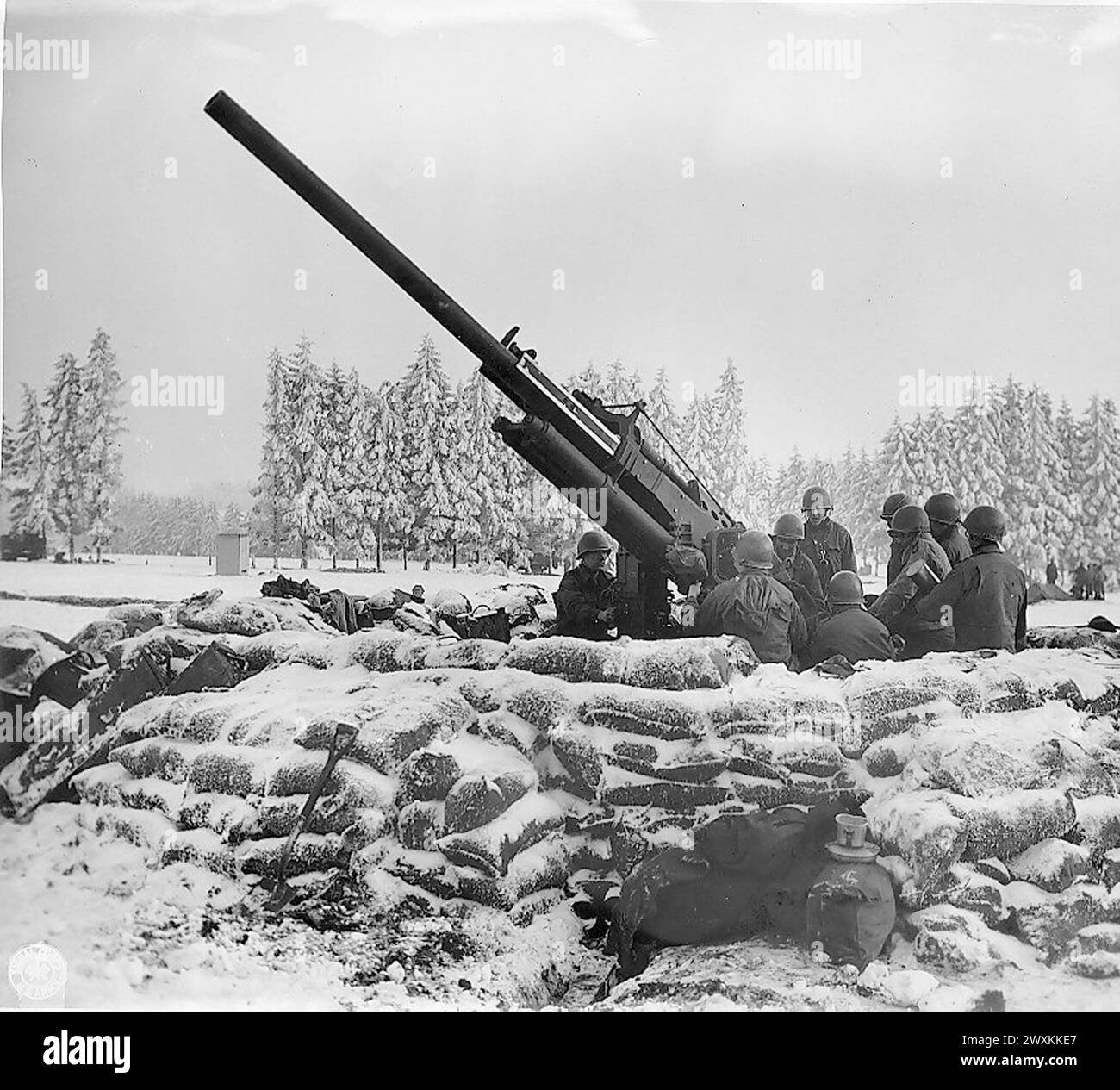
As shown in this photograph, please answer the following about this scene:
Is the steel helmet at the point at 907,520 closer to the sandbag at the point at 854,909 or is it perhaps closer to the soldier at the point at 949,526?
the soldier at the point at 949,526

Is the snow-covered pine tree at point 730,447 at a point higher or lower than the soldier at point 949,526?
higher

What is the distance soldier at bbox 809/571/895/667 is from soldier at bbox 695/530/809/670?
2.7 inches

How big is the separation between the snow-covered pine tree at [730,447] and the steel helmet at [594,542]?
443 millimetres

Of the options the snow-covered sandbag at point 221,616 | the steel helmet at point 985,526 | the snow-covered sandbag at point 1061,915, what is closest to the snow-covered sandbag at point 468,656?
the snow-covered sandbag at point 221,616

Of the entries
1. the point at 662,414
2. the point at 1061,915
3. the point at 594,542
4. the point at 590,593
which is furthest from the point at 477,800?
the point at 1061,915

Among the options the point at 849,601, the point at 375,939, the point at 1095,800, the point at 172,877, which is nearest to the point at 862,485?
the point at 849,601

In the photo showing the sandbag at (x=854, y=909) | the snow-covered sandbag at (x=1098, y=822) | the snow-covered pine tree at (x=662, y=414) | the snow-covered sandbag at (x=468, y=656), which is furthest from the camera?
the snow-covered pine tree at (x=662, y=414)

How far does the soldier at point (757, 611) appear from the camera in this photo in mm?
3709

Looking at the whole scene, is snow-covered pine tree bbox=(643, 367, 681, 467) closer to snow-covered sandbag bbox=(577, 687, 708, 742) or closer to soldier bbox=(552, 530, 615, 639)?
soldier bbox=(552, 530, 615, 639)

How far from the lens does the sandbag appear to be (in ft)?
10.9

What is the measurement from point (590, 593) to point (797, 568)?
76 cm

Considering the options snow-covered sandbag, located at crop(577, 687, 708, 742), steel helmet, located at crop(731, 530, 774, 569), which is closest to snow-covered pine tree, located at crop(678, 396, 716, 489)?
steel helmet, located at crop(731, 530, 774, 569)

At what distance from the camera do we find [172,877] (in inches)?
139
